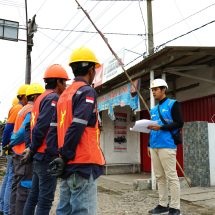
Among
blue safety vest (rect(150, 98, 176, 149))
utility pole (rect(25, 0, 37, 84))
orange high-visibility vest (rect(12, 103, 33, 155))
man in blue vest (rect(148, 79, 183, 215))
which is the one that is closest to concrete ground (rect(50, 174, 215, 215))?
man in blue vest (rect(148, 79, 183, 215))

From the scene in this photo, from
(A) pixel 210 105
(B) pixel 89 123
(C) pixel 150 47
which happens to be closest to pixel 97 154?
(B) pixel 89 123

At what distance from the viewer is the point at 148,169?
12.2m

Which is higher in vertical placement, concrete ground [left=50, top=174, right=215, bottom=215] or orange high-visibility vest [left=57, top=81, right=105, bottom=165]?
orange high-visibility vest [left=57, top=81, right=105, bottom=165]

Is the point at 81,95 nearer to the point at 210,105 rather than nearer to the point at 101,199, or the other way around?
the point at 101,199

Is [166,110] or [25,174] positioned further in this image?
[166,110]

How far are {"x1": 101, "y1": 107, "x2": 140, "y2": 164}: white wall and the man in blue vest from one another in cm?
689

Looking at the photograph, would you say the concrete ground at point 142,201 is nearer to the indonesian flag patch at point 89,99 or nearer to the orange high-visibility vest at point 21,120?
the orange high-visibility vest at point 21,120

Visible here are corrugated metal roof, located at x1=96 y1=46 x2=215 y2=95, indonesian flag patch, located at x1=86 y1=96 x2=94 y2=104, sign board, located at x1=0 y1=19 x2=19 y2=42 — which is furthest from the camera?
sign board, located at x1=0 y1=19 x2=19 y2=42

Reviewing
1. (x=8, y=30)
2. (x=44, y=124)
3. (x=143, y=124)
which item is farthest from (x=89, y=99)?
(x=8, y=30)

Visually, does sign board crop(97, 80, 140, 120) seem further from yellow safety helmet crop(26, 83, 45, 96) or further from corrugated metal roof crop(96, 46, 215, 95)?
yellow safety helmet crop(26, 83, 45, 96)

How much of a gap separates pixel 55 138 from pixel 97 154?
67 centimetres

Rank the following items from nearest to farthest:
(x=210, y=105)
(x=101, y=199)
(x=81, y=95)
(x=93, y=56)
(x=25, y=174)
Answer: (x=81, y=95), (x=93, y=56), (x=25, y=174), (x=101, y=199), (x=210, y=105)

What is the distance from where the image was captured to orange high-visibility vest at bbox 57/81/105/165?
9.30ft

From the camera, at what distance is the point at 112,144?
40.6 ft
